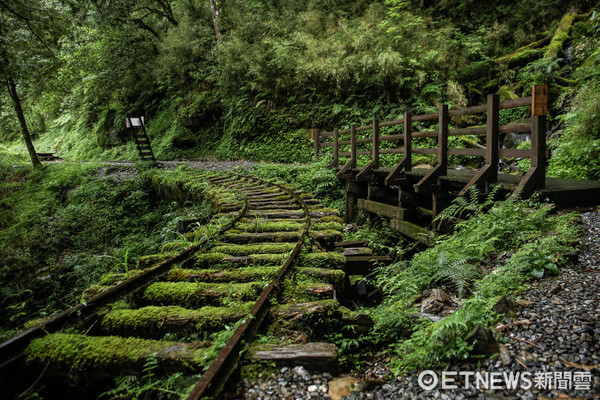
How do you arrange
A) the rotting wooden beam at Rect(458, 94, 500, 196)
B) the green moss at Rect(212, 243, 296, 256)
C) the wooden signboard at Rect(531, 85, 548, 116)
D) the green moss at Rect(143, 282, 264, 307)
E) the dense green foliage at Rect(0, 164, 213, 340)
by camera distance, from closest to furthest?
the green moss at Rect(143, 282, 264, 307), the green moss at Rect(212, 243, 296, 256), the wooden signboard at Rect(531, 85, 548, 116), the rotting wooden beam at Rect(458, 94, 500, 196), the dense green foliage at Rect(0, 164, 213, 340)

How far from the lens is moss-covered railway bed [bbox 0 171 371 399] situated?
1.81 metres

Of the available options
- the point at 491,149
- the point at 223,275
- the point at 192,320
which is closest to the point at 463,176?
the point at 491,149

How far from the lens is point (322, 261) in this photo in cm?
343

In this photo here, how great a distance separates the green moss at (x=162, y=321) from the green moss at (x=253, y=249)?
1333 millimetres

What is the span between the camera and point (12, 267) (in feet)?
22.4

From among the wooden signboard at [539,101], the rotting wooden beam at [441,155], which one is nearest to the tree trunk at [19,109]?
the rotting wooden beam at [441,155]

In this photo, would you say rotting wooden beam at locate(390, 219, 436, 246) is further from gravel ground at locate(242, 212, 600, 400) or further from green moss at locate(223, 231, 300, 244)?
gravel ground at locate(242, 212, 600, 400)

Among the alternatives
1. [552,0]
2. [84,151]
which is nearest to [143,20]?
[84,151]

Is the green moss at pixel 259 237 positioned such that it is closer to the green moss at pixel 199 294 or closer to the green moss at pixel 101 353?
the green moss at pixel 199 294

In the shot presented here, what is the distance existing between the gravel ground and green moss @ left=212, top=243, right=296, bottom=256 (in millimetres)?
1753

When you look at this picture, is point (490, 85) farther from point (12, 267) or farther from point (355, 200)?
point (12, 267)

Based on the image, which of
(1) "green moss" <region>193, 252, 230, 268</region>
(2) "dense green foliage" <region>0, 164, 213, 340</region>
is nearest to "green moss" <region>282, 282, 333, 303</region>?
(1) "green moss" <region>193, 252, 230, 268</region>

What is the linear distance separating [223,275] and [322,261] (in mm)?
1068

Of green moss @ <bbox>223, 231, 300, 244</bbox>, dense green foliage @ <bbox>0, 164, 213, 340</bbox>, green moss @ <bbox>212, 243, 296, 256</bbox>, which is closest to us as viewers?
green moss @ <bbox>212, 243, 296, 256</bbox>
